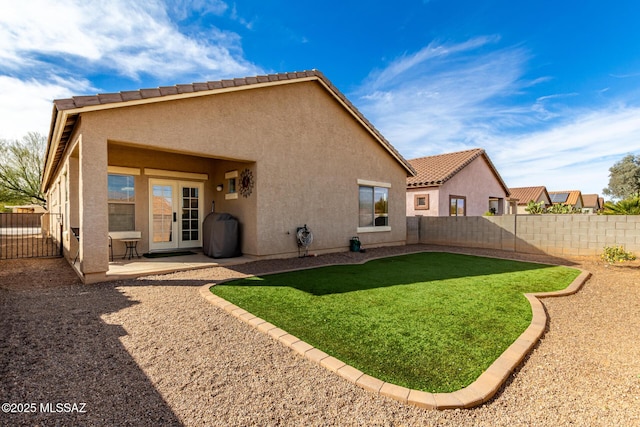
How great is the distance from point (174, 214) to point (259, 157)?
4.21m

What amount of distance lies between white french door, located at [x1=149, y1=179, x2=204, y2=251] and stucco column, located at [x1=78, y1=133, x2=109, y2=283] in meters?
3.88

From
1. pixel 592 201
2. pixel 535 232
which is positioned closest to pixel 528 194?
pixel 535 232

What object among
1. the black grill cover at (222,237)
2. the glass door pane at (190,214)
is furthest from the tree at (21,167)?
the black grill cover at (222,237)

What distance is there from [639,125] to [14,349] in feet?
72.6

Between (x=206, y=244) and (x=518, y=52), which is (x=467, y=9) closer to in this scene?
(x=518, y=52)

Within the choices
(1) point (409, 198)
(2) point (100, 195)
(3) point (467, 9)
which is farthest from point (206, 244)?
(1) point (409, 198)

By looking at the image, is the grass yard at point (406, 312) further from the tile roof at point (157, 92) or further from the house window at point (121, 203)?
the house window at point (121, 203)

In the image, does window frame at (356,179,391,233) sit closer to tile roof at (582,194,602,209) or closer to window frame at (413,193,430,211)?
window frame at (413,193,430,211)

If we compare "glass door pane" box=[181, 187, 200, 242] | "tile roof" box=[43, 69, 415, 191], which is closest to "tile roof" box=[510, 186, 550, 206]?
"tile roof" box=[43, 69, 415, 191]

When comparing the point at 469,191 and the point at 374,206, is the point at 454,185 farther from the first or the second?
the point at 374,206

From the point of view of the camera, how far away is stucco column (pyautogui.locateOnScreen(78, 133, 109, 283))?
237 inches

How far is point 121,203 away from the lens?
375 inches

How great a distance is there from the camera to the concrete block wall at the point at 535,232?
1009 centimetres

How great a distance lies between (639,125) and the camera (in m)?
13.7
